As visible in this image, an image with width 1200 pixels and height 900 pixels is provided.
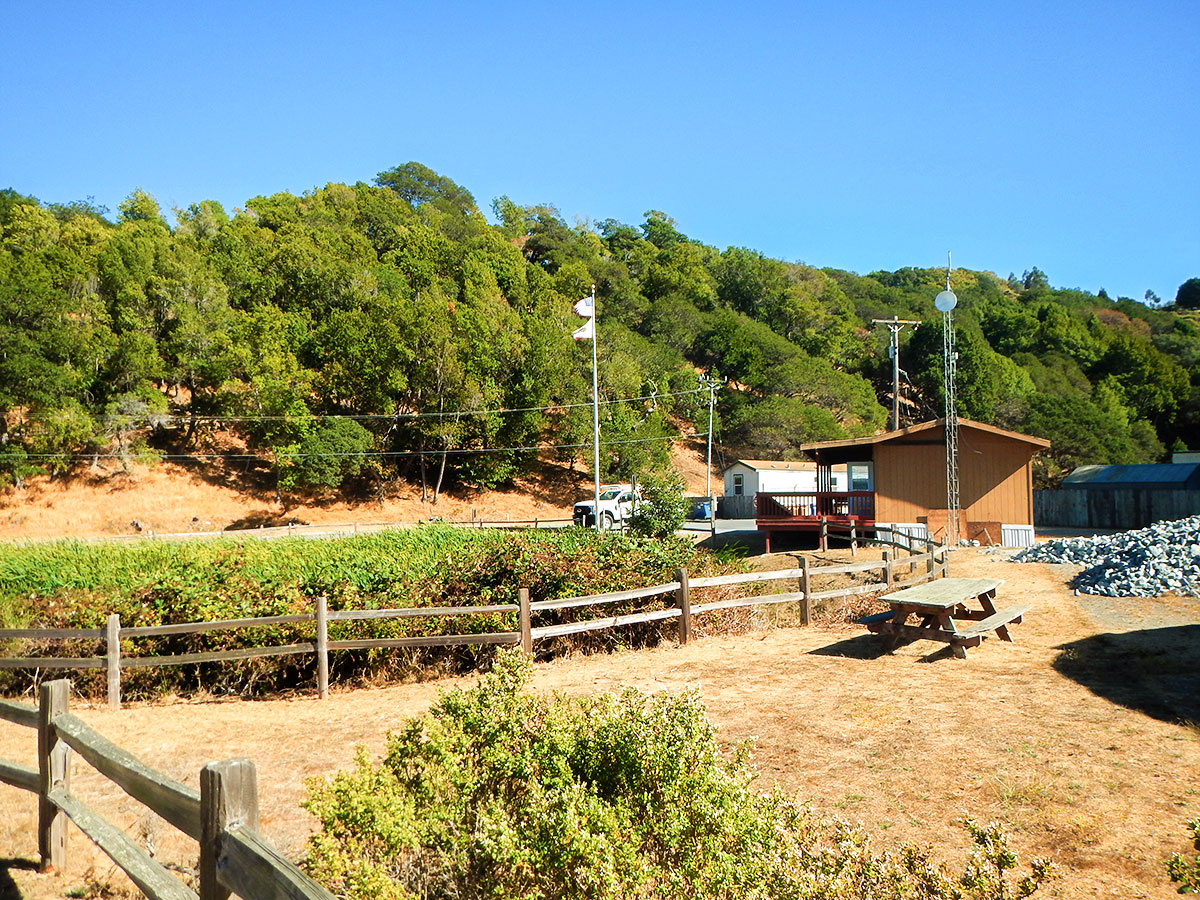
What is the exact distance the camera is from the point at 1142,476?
129 ft

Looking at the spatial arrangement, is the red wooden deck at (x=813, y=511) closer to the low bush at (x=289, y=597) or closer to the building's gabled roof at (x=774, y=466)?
the building's gabled roof at (x=774, y=466)

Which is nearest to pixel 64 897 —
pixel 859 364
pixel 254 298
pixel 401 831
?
pixel 401 831

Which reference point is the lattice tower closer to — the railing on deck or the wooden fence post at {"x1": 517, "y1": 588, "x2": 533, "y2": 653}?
the railing on deck

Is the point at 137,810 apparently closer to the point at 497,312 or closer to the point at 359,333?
the point at 359,333

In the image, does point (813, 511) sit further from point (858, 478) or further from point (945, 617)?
point (945, 617)

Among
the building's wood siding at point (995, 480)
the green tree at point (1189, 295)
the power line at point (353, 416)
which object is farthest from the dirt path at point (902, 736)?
the green tree at point (1189, 295)

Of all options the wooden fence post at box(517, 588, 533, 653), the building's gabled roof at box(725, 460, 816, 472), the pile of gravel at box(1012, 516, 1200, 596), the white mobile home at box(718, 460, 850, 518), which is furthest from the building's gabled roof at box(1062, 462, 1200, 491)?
the wooden fence post at box(517, 588, 533, 653)

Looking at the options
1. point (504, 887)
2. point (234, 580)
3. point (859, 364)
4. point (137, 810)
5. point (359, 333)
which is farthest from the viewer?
point (859, 364)

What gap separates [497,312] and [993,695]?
57.5 metres

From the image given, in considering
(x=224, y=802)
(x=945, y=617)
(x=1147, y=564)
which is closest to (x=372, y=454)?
(x=1147, y=564)

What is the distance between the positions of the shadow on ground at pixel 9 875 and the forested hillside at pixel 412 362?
143ft

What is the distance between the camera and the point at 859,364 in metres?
100

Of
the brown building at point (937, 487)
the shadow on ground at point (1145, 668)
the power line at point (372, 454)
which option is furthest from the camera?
the power line at point (372, 454)

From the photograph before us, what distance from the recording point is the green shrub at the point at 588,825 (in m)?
3.75
